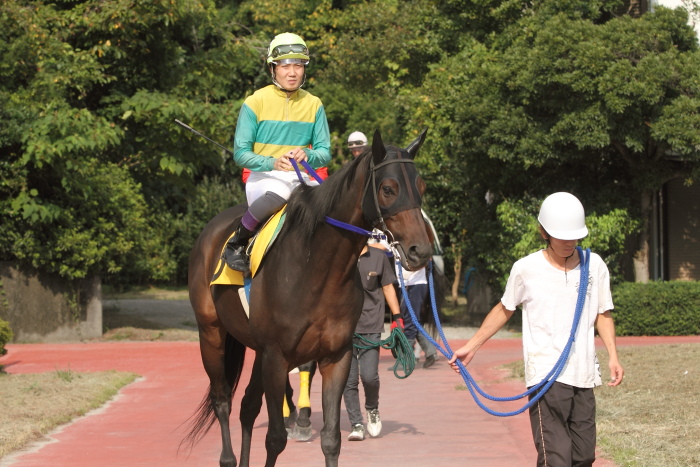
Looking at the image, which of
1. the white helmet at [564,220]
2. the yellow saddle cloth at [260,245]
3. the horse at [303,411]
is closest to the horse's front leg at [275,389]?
the yellow saddle cloth at [260,245]

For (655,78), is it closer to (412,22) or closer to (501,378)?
(501,378)

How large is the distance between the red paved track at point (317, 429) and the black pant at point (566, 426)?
222 centimetres

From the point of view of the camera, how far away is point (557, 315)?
557cm

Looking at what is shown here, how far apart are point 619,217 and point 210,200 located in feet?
75.9

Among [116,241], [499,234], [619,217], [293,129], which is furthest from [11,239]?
[293,129]

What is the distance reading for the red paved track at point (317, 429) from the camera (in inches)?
322

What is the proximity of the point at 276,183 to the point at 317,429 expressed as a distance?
343 centimetres

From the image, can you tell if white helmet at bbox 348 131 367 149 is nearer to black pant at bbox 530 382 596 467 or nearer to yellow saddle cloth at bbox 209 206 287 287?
yellow saddle cloth at bbox 209 206 287 287

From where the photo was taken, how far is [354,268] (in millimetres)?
6527

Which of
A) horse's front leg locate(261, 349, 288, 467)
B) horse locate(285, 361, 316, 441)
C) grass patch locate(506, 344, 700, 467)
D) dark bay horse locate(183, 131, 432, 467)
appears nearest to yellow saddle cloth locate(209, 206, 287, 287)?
dark bay horse locate(183, 131, 432, 467)

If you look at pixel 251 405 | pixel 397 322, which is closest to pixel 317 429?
pixel 397 322

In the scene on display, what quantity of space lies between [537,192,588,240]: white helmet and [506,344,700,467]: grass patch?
2651 mm

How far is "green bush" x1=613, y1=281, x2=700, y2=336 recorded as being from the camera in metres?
18.1

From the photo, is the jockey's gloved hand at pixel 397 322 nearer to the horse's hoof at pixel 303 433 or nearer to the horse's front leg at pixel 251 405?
the horse's hoof at pixel 303 433
